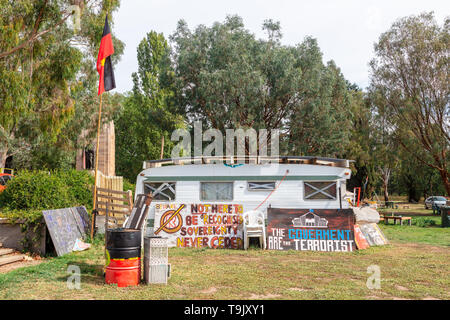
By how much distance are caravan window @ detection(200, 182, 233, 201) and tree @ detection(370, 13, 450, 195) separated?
18.3 m

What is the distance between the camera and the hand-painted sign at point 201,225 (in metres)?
11.7

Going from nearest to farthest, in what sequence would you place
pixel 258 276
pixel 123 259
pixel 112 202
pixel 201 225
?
pixel 123 259 → pixel 258 276 → pixel 201 225 → pixel 112 202

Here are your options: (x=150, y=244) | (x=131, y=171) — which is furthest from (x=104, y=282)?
(x=131, y=171)

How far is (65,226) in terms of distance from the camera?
10406mm

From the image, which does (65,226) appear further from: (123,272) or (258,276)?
(258,276)

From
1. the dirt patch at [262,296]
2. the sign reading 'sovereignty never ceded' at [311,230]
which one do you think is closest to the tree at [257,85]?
the sign reading 'sovereignty never ceded' at [311,230]

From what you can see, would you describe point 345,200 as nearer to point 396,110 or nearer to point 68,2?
point 68,2

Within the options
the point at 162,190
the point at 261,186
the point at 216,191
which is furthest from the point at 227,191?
the point at 162,190

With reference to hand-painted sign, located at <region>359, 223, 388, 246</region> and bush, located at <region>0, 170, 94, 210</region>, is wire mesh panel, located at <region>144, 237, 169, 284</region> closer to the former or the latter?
bush, located at <region>0, 170, 94, 210</region>

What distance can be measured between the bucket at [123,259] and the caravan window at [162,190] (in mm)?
5344

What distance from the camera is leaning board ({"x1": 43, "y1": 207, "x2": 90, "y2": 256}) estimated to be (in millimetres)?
9641

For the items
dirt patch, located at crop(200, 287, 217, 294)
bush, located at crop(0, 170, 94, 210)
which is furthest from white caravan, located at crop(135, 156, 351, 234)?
dirt patch, located at crop(200, 287, 217, 294)

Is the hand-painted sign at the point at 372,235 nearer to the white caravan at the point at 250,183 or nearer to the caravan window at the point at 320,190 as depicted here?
the white caravan at the point at 250,183

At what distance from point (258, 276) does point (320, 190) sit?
4971mm
